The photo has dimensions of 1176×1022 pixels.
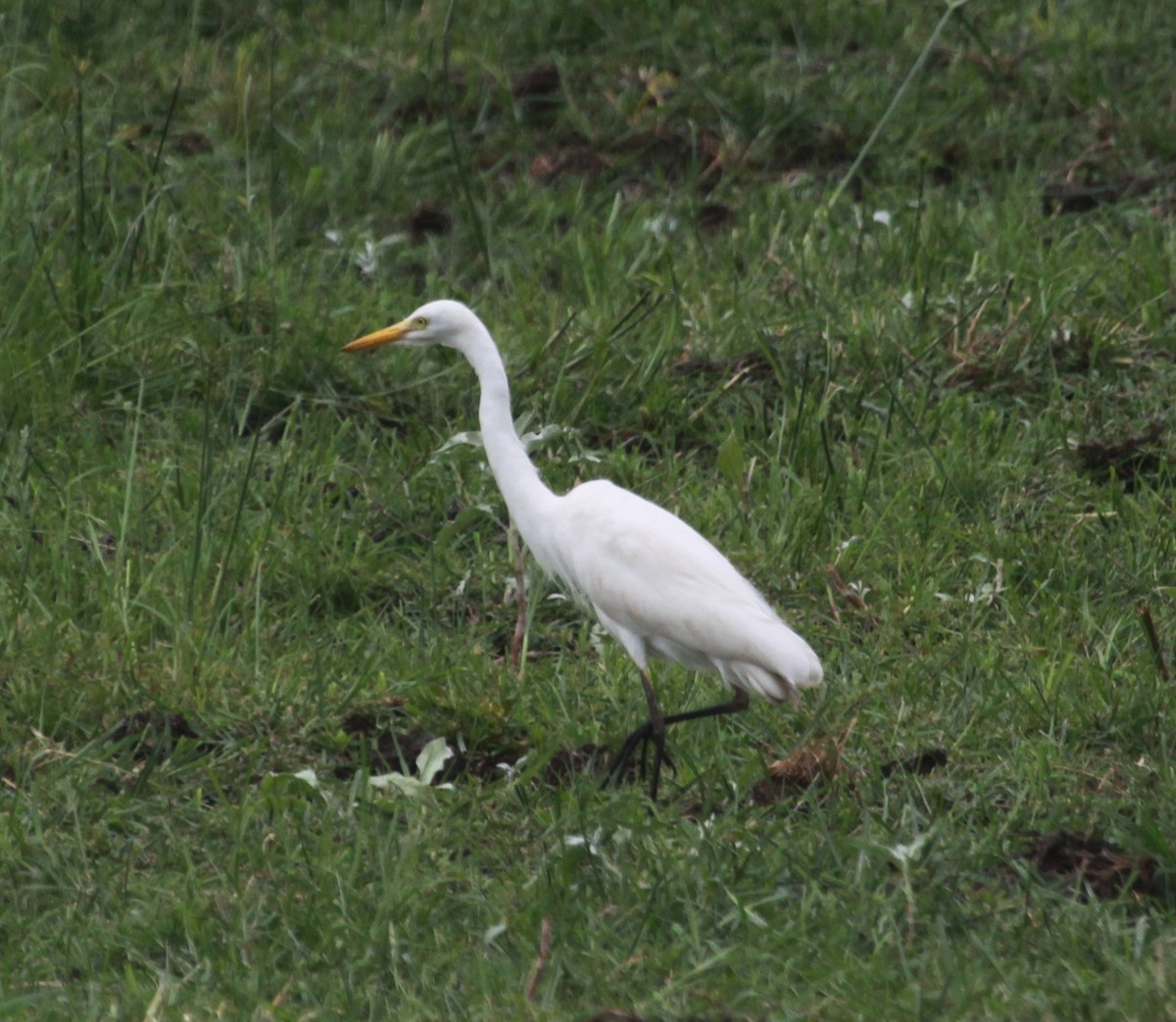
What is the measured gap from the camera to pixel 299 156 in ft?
21.7

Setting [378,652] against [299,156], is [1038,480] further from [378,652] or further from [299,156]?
[299,156]

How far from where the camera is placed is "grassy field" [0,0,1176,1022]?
3.23 m

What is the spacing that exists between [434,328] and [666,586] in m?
0.77

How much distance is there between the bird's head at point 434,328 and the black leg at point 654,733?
32.3 inches

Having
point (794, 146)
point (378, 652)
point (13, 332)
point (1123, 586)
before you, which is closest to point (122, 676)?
point (378, 652)

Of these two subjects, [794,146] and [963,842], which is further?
[794,146]

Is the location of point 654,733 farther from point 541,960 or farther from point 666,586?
point 541,960

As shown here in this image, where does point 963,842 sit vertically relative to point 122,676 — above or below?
above

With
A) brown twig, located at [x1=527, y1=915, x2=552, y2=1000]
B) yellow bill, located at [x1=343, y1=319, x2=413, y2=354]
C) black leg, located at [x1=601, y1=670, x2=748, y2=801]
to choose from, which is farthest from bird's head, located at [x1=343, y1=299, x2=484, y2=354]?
brown twig, located at [x1=527, y1=915, x2=552, y2=1000]

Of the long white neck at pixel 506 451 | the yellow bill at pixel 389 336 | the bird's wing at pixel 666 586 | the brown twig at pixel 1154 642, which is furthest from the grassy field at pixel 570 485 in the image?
the yellow bill at pixel 389 336

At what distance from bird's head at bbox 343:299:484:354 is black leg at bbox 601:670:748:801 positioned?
32.3 inches

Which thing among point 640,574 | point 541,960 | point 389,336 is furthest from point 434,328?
point 541,960

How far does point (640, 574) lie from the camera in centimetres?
395

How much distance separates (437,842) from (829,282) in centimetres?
286
